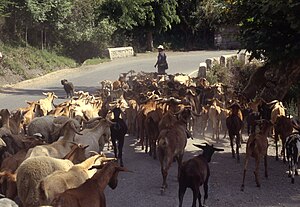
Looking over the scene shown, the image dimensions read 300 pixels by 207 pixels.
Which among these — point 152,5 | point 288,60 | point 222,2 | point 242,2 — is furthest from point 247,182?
point 152,5

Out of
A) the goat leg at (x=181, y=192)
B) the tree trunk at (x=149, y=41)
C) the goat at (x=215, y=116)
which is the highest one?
the tree trunk at (x=149, y=41)

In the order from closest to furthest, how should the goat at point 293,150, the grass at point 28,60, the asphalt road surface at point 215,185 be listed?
the asphalt road surface at point 215,185 < the goat at point 293,150 < the grass at point 28,60

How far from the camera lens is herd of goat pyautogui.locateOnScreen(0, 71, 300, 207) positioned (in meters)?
8.39

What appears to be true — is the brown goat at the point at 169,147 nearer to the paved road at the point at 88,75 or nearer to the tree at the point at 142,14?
the paved road at the point at 88,75

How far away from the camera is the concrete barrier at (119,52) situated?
1613 inches

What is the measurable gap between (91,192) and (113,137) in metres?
6.05

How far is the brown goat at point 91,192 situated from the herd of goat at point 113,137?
0.04 ft

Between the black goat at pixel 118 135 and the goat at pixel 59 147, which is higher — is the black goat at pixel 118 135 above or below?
below

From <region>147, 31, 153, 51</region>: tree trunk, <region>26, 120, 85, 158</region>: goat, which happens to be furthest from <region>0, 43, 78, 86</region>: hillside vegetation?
<region>26, 120, 85, 158</region>: goat

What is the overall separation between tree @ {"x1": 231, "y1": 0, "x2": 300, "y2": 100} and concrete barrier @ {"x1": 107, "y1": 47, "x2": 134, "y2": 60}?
26.7 metres

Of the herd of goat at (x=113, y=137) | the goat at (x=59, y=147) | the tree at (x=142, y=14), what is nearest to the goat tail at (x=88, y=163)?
the herd of goat at (x=113, y=137)

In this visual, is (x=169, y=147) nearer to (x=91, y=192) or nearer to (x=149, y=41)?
(x=91, y=192)

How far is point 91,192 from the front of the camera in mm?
7832

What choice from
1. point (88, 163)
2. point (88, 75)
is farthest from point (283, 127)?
point (88, 75)
